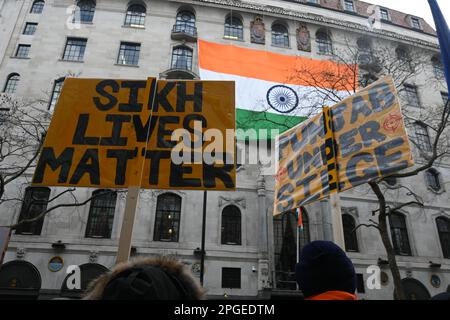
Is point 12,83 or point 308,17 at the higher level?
point 308,17

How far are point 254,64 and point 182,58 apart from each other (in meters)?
6.57

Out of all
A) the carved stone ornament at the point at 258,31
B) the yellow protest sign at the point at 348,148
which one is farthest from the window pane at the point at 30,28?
the yellow protest sign at the point at 348,148

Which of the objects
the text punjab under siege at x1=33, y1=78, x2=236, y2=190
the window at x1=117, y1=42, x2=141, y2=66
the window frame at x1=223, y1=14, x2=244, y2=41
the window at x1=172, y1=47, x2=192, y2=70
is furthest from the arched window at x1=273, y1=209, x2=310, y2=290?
the window at x1=117, y1=42, x2=141, y2=66

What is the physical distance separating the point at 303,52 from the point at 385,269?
18153 millimetres

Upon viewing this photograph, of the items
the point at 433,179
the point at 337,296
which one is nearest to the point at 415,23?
the point at 433,179

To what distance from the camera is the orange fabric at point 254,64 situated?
20.5 meters

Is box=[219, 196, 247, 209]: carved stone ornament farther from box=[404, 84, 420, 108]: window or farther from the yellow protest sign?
box=[404, 84, 420, 108]: window

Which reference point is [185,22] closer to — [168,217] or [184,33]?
[184,33]

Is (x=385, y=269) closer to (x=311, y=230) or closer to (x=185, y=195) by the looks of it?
(x=311, y=230)

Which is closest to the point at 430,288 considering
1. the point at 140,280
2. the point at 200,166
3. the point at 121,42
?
the point at 200,166

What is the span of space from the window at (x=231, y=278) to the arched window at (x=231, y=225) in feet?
5.26

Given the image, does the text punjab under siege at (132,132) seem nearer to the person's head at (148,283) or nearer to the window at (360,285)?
the person's head at (148,283)

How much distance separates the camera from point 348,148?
6004 millimetres

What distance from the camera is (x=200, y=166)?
5219 millimetres
